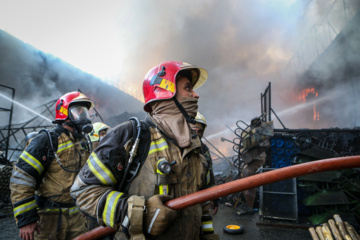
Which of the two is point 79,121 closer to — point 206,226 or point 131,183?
point 131,183

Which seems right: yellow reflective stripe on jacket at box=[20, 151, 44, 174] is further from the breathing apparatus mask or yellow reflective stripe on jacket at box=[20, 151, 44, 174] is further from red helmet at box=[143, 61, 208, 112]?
red helmet at box=[143, 61, 208, 112]

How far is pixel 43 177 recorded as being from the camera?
2.64 metres

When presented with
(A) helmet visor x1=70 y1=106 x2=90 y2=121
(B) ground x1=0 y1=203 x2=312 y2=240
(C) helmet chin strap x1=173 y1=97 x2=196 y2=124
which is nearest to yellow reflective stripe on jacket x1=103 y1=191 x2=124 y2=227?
(C) helmet chin strap x1=173 y1=97 x2=196 y2=124

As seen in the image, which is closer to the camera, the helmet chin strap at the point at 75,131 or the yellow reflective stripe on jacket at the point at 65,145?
the yellow reflective stripe on jacket at the point at 65,145

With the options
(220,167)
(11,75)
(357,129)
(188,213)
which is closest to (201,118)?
(188,213)

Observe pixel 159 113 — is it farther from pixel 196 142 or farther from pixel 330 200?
pixel 330 200

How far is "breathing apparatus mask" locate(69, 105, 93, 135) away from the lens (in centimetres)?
318

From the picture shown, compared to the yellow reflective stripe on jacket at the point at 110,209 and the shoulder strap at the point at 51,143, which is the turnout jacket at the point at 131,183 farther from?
the shoulder strap at the point at 51,143

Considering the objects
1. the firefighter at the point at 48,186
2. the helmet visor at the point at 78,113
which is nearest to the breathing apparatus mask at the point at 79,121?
the helmet visor at the point at 78,113

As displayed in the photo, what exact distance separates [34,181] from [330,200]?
6.08 meters

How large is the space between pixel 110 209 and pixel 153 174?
35 centimetres

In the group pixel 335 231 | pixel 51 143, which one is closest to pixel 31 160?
pixel 51 143

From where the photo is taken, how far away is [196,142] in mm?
1765

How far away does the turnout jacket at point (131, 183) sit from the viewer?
1342mm
